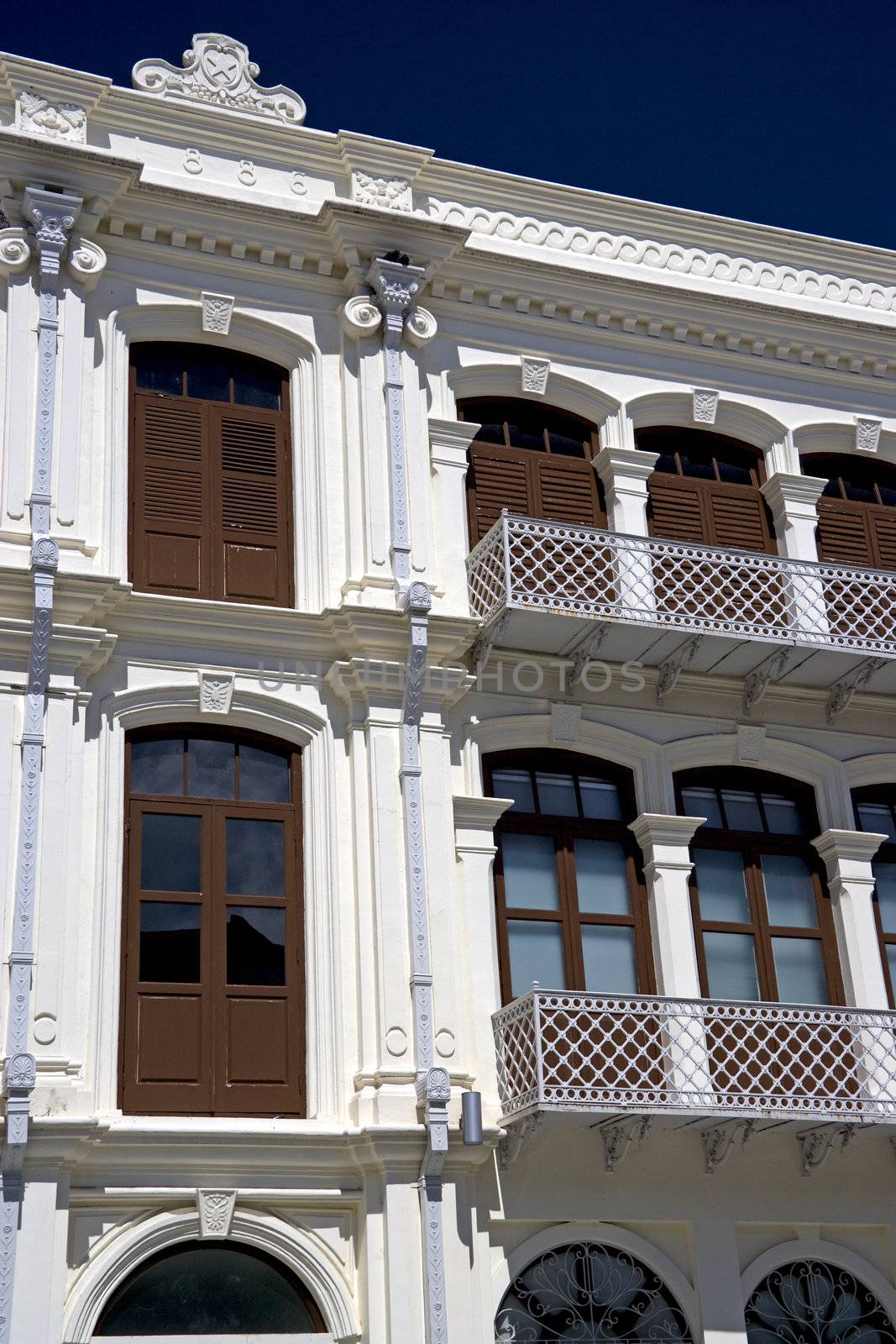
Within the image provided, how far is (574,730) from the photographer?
15.7 meters

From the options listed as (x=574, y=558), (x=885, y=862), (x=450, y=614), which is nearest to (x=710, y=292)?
(x=574, y=558)

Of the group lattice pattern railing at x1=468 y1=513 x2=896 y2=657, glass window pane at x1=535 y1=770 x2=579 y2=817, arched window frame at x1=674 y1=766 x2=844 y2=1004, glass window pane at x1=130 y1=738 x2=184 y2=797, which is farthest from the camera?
glass window pane at x1=535 y1=770 x2=579 y2=817

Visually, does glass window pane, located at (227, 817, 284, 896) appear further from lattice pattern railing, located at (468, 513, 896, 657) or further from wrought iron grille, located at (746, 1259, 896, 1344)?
wrought iron grille, located at (746, 1259, 896, 1344)

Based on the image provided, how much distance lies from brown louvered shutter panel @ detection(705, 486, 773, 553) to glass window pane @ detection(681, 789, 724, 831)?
2.77 metres

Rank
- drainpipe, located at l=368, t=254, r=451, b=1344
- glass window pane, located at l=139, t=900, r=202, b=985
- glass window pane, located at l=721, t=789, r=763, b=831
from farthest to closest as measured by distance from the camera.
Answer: glass window pane, located at l=721, t=789, r=763, b=831
glass window pane, located at l=139, t=900, r=202, b=985
drainpipe, located at l=368, t=254, r=451, b=1344

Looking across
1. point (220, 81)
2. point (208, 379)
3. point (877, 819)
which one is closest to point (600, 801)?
point (877, 819)

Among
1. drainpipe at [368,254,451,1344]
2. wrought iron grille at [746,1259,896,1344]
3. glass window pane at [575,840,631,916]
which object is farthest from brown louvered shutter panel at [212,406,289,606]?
wrought iron grille at [746,1259,896,1344]

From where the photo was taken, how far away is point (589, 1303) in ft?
45.1

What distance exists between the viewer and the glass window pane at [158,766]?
47.1 feet

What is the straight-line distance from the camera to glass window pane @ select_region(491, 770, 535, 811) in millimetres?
15570

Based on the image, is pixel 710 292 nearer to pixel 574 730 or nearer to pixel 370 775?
pixel 574 730

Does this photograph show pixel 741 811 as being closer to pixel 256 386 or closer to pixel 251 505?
pixel 251 505

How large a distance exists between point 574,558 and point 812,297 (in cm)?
499

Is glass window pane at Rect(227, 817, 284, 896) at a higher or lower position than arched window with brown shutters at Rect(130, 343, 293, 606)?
lower
